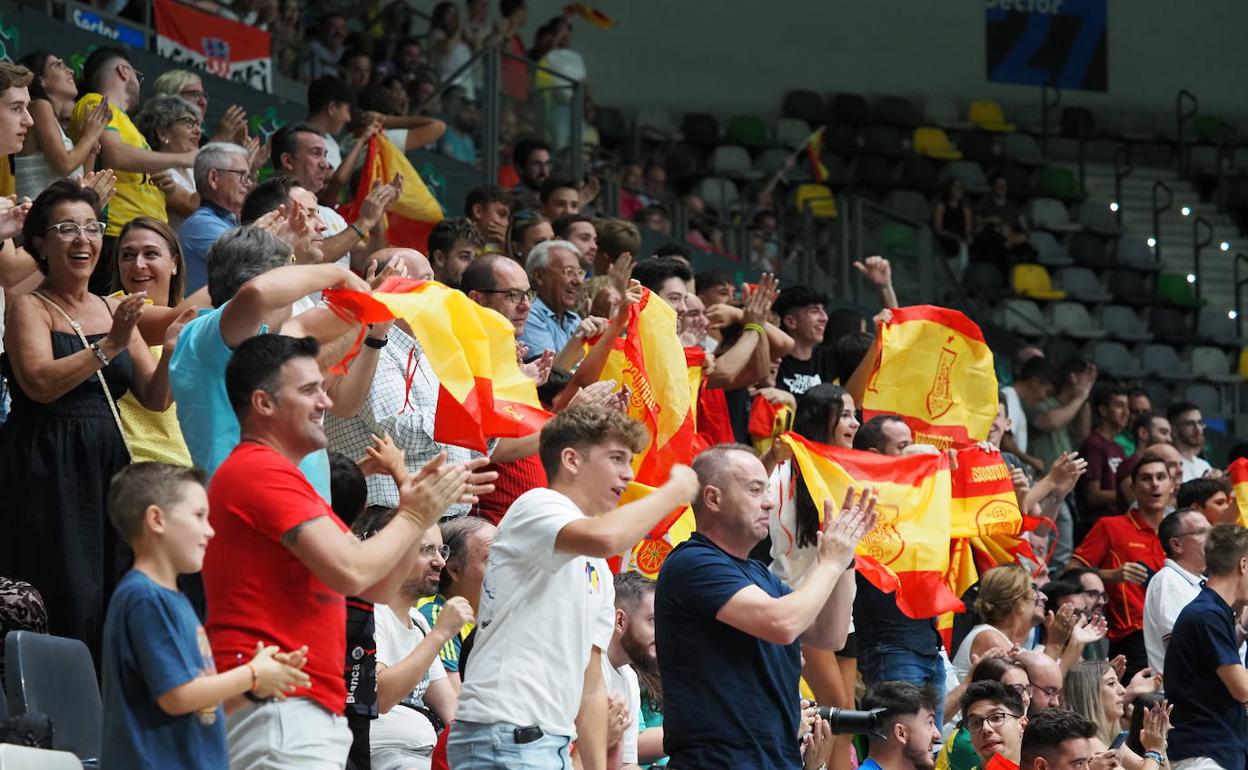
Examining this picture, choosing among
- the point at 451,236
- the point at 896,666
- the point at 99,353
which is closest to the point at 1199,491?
the point at 896,666

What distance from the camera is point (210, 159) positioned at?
7.36 meters

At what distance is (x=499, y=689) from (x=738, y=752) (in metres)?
0.74

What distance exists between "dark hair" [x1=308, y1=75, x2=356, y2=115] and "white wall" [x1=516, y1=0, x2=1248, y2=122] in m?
9.35

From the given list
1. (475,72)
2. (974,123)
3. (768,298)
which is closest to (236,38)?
(475,72)

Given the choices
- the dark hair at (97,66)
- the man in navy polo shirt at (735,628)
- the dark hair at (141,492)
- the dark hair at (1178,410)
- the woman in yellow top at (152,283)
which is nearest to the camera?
the dark hair at (141,492)

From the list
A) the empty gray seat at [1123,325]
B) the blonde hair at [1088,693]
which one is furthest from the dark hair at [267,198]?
the empty gray seat at [1123,325]

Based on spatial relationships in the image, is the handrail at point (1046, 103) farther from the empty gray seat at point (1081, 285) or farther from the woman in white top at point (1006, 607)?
the woman in white top at point (1006, 607)

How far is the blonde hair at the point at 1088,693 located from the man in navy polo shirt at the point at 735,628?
307 cm

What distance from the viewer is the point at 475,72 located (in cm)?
1238

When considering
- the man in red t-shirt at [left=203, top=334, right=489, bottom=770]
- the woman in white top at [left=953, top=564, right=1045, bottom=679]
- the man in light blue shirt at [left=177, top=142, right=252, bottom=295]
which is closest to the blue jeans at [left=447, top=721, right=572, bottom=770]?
the man in red t-shirt at [left=203, top=334, right=489, bottom=770]

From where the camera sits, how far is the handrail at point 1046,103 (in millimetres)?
21089

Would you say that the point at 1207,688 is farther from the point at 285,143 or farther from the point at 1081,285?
the point at 1081,285

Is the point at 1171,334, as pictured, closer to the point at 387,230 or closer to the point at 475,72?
the point at 475,72

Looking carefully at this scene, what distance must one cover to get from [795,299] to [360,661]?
518cm
